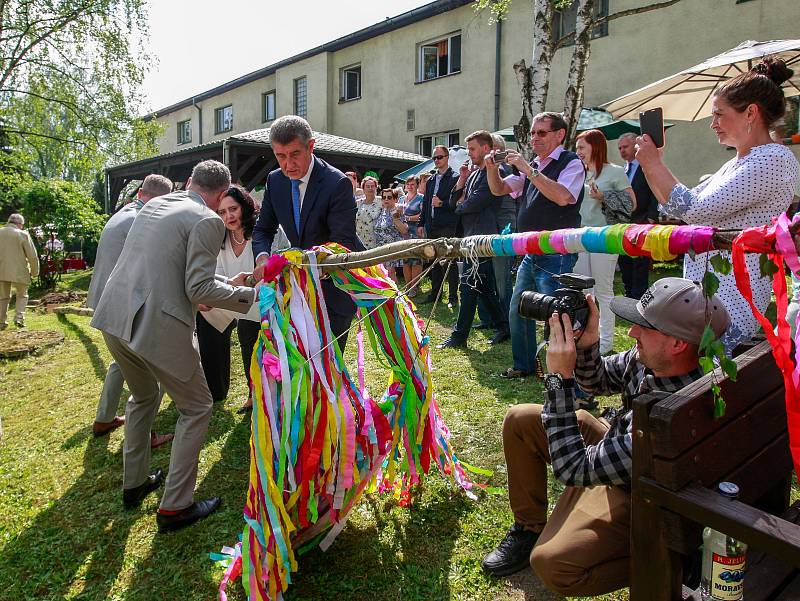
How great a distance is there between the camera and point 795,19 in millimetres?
10078

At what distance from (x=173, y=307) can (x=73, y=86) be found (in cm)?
1958

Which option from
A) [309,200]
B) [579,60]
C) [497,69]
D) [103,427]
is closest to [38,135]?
[497,69]

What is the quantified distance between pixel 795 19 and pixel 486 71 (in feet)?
22.7

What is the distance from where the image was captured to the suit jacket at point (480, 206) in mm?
5324

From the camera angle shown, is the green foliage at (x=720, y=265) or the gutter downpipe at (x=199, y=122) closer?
the green foliage at (x=720, y=265)

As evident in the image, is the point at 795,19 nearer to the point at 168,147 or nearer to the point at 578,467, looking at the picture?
the point at 578,467

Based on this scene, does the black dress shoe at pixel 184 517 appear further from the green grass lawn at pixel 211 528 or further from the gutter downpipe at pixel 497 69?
the gutter downpipe at pixel 497 69

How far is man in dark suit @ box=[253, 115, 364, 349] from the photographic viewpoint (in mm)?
3176

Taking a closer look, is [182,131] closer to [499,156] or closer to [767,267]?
[499,156]

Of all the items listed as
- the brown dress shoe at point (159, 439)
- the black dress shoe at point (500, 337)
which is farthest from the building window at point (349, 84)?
the brown dress shoe at point (159, 439)

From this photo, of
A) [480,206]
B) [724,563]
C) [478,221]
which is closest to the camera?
[724,563]

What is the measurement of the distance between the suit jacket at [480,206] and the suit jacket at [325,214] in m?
2.21

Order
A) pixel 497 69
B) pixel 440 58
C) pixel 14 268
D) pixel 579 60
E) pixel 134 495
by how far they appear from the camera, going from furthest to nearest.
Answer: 1. pixel 440 58
2. pixel 497 69
3. pixel 14 268
4. pixel 579 60
5. pixel 134 495

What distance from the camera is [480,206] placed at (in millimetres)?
5379
